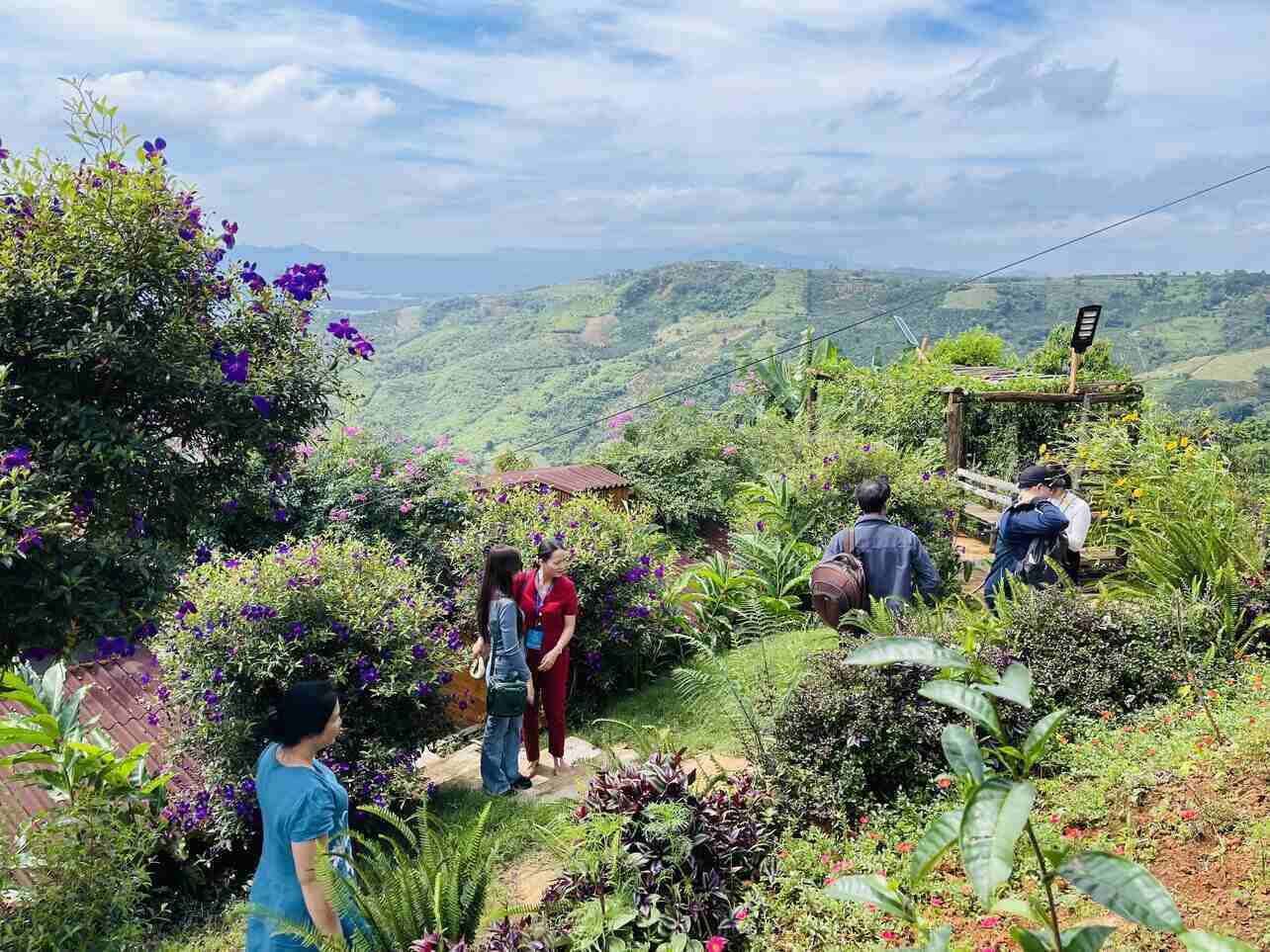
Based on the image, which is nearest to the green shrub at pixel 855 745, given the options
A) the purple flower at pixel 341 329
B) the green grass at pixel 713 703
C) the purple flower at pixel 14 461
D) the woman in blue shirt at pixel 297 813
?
the green grass at pixel 713 703

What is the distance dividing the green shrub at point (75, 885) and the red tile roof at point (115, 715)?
34.6 inches

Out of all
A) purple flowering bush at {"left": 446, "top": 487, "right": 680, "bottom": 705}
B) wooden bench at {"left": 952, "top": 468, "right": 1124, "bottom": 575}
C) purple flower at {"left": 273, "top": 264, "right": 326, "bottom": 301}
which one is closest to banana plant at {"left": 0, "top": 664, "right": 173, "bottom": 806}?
purple flower at {"left": 273, "top": 264, "right": 326, "bottom": 301}

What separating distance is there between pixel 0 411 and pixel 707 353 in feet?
281

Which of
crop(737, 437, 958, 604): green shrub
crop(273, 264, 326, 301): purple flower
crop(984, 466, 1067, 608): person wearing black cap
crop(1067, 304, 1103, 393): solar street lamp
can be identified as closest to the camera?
crop(273, 264, 326, 301): purple flower

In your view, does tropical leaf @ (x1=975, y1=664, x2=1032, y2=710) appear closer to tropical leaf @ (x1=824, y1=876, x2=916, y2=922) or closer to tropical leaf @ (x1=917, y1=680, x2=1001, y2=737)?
tropical leaf @ (x1=917, y1=680, x2=1001, y2=737)

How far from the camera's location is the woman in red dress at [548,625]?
5.46m

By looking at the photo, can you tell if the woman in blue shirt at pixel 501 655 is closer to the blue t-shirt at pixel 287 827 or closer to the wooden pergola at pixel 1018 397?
the blue t-shirt at pixel 287 827

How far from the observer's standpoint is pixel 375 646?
17.3 ft

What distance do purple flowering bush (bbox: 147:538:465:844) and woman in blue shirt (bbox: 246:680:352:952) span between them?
2005 millimetres

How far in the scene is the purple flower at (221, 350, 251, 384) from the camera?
3734 millimetres

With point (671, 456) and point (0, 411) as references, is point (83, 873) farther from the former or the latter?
point (671, 456)

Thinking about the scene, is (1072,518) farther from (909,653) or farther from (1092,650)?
(909,653)

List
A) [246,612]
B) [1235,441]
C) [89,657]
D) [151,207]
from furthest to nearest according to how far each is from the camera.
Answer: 1. [1235,441]
2. [89,657]
3. [246,612]
4. [151,207]

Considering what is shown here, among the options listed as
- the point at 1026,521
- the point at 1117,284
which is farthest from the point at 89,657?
the point at 1117,284
